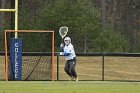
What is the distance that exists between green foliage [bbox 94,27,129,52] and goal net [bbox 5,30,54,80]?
39.1 ft

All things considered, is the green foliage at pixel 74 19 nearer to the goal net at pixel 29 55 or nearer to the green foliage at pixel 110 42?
the green foliage at pixel 110 42

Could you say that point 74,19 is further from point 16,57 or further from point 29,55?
point 16,57

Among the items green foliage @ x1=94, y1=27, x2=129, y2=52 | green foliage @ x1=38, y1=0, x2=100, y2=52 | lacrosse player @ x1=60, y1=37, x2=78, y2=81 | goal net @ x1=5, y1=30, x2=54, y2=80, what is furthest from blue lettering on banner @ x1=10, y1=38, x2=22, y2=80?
green foliage @ x1=94, y1=27, x2=129, y2=52

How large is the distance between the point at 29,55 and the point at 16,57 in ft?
1.85

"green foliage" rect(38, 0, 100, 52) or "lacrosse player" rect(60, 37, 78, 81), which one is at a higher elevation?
"green foliage" rect(38, 0, 100, 52)

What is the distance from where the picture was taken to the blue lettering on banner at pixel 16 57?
20.7m

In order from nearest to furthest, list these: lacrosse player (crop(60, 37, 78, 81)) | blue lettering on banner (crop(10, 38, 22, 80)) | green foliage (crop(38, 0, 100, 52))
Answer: lacrosse player (crop(60, 37, 78, 81)), blue lettering on banner (crop(10, 38, 22, 80)), green foliage (crop(38, 0, 100, 52))

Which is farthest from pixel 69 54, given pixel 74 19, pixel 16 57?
pixel 74 19

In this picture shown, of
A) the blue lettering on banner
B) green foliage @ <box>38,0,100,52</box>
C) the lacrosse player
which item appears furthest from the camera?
green foliage @ <box>38,0,100,52</box>

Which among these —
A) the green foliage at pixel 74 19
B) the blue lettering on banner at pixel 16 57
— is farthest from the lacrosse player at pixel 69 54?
the green foliage at pixel 74 19

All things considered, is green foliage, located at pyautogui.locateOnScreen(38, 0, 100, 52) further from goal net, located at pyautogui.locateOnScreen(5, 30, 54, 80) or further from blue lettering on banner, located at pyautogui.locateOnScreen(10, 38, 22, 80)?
blue lettering on banner, located at pyautogui.locateOnScreen(10, 38, 22, 80)

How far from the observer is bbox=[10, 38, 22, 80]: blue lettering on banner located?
20.7 m

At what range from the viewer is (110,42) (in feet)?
110

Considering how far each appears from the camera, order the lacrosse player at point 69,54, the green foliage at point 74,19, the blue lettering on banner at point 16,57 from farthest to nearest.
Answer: the green foliage at point 74,19 < the blue lettering on banner at point 16,57 < the lacrosse player at point 69,54
